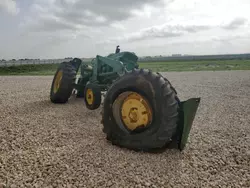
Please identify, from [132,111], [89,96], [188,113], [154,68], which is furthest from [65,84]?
[154,68]

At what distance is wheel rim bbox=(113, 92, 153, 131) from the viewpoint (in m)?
3.79

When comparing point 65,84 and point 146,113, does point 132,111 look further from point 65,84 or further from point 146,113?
point 65,84

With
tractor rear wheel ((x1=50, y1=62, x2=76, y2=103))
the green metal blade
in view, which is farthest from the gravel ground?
tractor rear wheel ((x1=50, y1=62, x2=76, y2=103))

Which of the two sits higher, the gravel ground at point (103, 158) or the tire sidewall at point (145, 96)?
the tire sidewall at point (145, 96)

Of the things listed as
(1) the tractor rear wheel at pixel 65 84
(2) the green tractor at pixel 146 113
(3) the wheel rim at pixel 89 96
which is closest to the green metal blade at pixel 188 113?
(2) the green tractor at pixel 146 113

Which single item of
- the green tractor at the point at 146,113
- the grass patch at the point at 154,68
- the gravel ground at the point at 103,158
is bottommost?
the gravel ground at the point at 103,158

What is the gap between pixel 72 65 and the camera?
27.3ft

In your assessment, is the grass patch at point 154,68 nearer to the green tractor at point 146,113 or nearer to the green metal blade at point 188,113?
the green tractor at point 146,113

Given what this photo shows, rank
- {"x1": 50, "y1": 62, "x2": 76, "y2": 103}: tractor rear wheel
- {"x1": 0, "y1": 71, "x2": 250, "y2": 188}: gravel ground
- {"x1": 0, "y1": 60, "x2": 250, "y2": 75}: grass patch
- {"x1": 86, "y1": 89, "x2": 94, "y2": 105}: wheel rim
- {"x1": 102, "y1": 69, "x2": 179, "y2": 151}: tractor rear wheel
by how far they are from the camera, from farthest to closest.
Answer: {"x1": 0, "y1": 60, "x2": 250, "y2": 75}: grass patch → {"x1": 50, "y1": 62, "x2": 76, "y2": 103}: tractor rear wheel → {"x1": 86, "y1": 89, "x2": 94, "y2": 105}: wheel rim → {"x1": 102, "y1": 69, "x2": 179, "y2": 151}: tractor rear wheel → {"x1": 0, "y1": 71, "x2": 250, "y2": 188}: gravel ground

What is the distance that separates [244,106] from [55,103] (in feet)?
19.9

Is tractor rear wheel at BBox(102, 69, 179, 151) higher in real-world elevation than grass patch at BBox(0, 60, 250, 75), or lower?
lower

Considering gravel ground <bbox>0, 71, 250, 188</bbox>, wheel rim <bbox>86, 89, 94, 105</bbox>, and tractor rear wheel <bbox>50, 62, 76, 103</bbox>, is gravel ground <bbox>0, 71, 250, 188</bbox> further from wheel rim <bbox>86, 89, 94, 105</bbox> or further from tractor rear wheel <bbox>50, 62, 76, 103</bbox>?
tractor rear wheel <bbox>50, 62, 76, 103</bbox>

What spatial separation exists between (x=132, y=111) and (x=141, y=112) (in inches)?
6.7

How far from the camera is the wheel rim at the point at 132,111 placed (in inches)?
149
